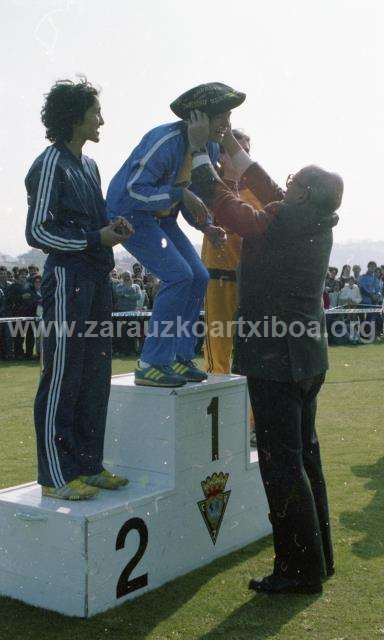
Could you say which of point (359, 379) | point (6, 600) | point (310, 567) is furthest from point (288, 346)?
point (359, 379)

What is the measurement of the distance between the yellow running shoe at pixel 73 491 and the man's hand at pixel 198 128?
64.3 inches

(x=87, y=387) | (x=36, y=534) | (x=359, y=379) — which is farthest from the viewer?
(x=359, y=379)

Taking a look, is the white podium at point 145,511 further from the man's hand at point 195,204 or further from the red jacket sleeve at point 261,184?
the red jacket sleeve at point 261,184

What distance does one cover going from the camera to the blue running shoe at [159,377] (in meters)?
3.49

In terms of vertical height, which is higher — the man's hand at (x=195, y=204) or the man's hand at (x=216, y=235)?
the man's hand at (x=195, y=204)

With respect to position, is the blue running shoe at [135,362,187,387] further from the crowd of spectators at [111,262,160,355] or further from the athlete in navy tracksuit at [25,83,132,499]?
the crowd of spectators at [111,262,160,355]

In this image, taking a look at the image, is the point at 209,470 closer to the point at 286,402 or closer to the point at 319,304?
the point at 286,402

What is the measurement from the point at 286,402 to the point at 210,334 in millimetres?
1506

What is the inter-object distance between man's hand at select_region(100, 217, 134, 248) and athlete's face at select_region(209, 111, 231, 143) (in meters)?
0.67

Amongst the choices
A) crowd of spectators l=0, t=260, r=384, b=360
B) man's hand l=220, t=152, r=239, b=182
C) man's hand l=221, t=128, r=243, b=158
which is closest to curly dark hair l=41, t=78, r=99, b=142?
Answer: man's hand l=221, t=128, r=243, b=158

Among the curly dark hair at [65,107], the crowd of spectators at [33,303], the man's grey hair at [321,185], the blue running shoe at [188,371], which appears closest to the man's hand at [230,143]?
the man's grey hair at [321,185]

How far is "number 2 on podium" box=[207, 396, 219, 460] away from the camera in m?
3.64

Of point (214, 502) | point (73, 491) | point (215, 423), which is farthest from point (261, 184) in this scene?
point (73, 491)

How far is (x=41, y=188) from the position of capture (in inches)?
122
